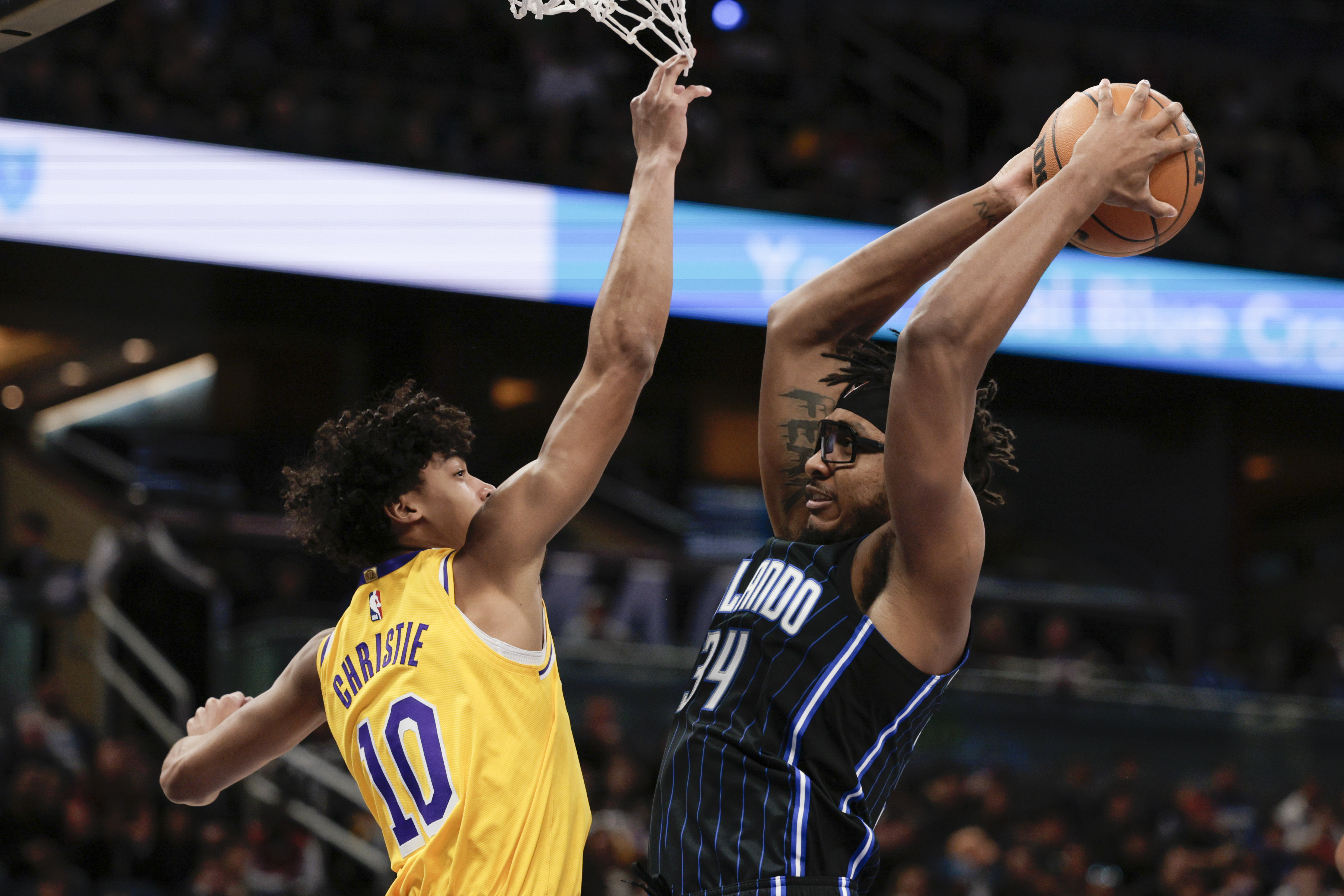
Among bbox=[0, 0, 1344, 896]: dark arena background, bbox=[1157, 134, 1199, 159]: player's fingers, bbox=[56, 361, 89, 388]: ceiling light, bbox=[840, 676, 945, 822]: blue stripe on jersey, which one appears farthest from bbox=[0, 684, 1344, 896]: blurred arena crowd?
bbox=[56, 361, 89, 388]: ceiling light

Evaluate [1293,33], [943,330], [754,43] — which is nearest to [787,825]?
[943,330]

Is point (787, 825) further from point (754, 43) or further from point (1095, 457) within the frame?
point (1095, 457)

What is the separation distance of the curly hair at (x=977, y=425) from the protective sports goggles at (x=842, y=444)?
15cm

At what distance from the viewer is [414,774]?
9.28 feet

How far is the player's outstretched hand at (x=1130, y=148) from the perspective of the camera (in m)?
2.58

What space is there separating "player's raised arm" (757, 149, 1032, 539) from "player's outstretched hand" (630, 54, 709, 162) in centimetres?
44

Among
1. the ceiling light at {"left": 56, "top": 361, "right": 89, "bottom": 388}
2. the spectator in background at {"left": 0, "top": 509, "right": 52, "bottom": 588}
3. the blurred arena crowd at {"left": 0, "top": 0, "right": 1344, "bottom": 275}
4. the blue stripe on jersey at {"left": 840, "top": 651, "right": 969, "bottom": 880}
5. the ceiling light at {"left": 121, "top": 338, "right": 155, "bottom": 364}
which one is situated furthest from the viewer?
the ceiling light at {"left": 56, "top": 361, "right": 89, "bottom": 388}

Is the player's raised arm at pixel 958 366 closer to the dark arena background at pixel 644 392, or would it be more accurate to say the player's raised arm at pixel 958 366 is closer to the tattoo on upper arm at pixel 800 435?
the tattoo on upper arm at pixel 800 435

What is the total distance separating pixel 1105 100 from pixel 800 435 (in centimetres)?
97

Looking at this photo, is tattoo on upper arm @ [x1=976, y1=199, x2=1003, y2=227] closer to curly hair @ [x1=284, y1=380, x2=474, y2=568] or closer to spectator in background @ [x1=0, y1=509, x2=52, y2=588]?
curly hair @ [x1=284, y1=380, x2=474, y2=568]

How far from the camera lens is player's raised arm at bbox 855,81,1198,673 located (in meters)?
2.46

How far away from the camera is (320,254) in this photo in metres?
11.5

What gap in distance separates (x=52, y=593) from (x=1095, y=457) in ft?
40.4

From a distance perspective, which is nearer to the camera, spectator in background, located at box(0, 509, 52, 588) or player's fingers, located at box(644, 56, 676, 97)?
player's fingers, located at box(644, 56, 676, 97)
